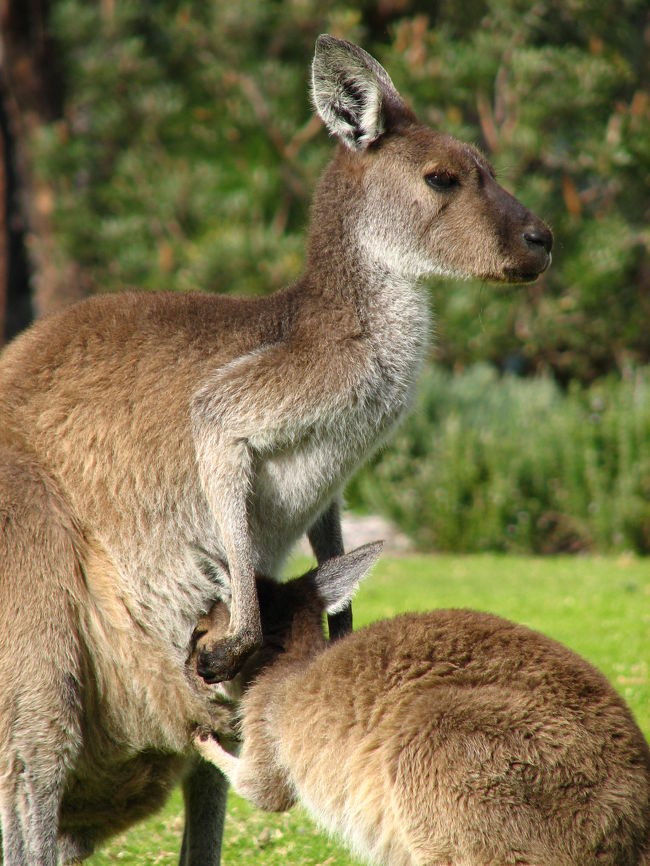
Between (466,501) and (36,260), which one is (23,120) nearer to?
(36,260)

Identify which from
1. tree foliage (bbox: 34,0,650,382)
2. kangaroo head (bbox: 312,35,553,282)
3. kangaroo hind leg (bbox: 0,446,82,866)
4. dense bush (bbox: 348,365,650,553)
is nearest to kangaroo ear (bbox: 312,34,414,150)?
kangaroo head (bbox: 312,35,553,282)

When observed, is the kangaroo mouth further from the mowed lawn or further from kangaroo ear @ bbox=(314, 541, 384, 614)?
the mowed lawn

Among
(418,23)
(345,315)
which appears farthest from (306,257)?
(418,23)

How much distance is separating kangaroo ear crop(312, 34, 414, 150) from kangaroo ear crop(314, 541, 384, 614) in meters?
1.43

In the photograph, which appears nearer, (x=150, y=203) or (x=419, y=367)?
(x=419, y=367)

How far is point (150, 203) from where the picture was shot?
616 inches

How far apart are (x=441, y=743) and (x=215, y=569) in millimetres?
1007

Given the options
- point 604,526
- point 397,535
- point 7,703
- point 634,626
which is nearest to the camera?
point 7,703

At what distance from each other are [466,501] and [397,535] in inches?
35.5

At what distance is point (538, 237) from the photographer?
4.17 metres

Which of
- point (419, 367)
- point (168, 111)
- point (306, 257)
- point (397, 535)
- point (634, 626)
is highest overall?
point (306, 257)

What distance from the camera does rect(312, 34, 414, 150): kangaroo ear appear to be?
163 inches

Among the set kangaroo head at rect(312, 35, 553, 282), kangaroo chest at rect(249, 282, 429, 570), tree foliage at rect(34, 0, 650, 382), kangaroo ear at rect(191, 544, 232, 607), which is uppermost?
kangaroo head at rect(312, 35, 553, 282)

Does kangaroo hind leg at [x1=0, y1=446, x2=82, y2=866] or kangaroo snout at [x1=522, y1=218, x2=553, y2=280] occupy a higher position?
kangaroo snout at [x1=522, y1=218, x2=553, y2=280]
